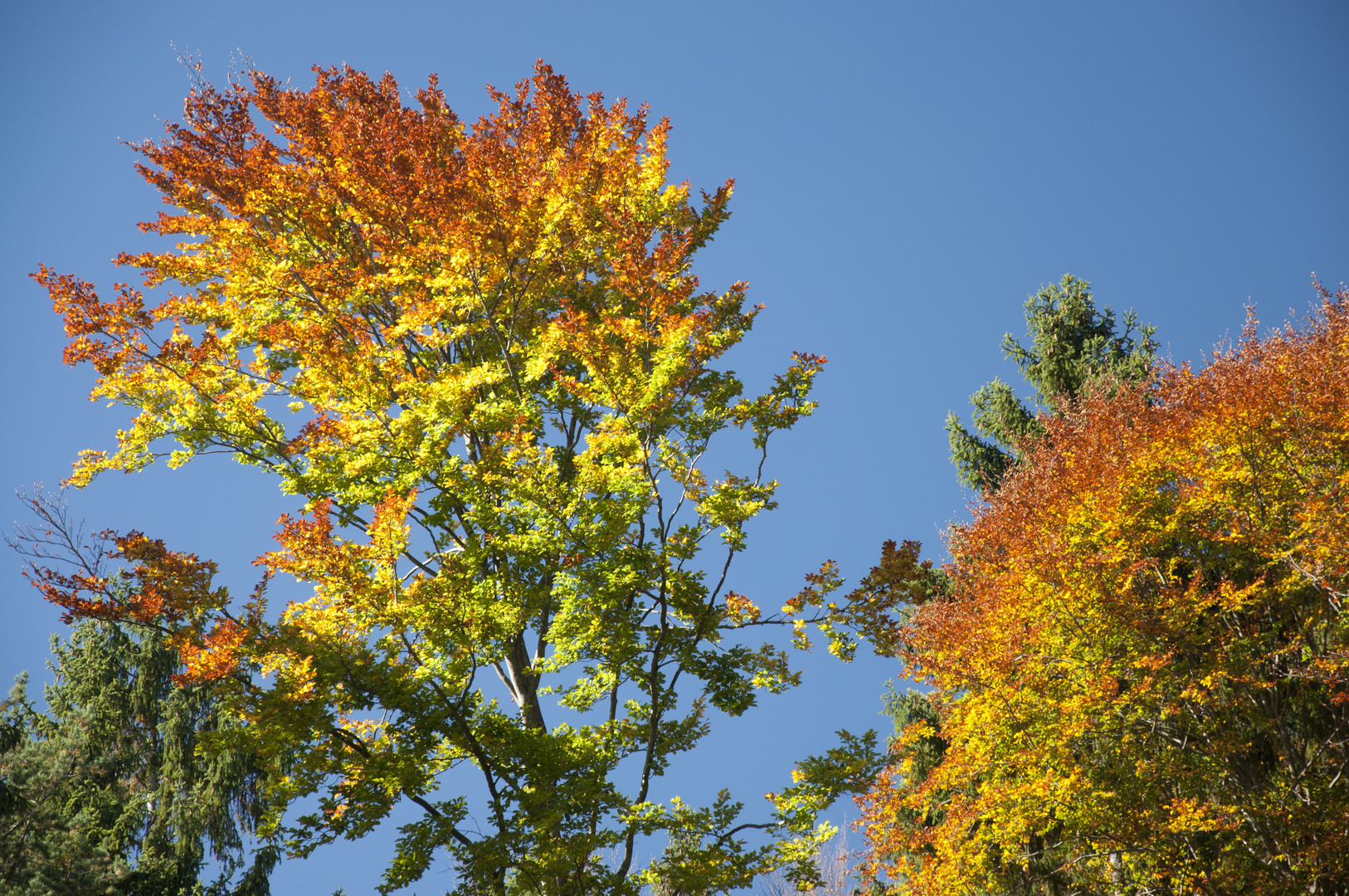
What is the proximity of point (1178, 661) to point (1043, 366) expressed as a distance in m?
10.5

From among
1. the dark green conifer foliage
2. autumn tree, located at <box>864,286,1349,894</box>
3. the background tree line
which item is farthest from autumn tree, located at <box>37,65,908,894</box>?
the dark green conifer foliage

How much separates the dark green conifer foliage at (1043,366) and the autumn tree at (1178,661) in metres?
6.46

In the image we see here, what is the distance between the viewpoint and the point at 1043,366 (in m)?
20.6

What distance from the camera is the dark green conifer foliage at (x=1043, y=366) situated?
19734mm

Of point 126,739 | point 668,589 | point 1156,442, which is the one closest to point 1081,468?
point 1156,442

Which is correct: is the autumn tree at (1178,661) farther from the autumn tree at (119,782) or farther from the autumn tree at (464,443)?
the autumn tree at (119,782)

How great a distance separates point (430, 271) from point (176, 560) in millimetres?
4388

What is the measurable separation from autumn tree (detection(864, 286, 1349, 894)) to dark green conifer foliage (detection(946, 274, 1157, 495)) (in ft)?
21.2

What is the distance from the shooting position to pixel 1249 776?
36.1ft

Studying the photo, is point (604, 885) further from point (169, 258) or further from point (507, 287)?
point (169, 258)

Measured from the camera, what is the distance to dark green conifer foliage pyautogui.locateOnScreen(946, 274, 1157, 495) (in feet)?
64.7

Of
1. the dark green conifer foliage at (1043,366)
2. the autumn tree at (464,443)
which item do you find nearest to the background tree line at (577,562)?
the autumn tree at (464,443)

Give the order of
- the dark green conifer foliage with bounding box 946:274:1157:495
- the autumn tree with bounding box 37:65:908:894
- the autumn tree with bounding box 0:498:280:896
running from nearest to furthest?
1. the autumn tree with bounding box 37:65:908:894
2. the autumn tree with bounding box 0:498:280:896
3. the dark green conifer foliage with bounding box 946:274:1157:495

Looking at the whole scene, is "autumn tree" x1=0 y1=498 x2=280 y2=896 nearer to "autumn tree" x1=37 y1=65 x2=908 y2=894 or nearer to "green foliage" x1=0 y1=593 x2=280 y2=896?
"green foliage" x1=0 y1=593 x2=280 y2=896
